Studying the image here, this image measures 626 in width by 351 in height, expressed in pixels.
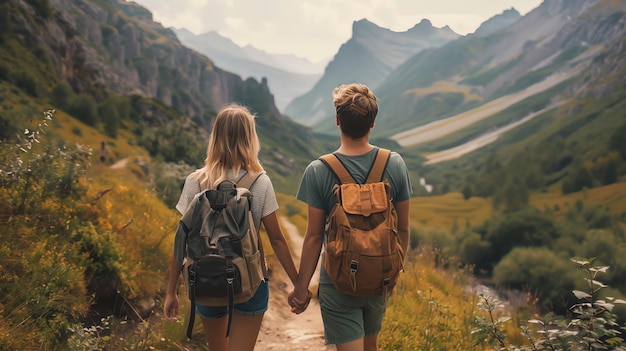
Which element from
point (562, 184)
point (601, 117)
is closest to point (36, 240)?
point (562, 184)

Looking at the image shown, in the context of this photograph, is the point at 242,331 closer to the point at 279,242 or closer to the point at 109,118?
the point at 279,242

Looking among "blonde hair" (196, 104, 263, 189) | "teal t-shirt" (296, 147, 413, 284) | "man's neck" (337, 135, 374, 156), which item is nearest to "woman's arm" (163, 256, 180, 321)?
"blonde hair" (196, 104, 263, 189)

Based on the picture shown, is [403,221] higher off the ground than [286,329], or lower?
higher

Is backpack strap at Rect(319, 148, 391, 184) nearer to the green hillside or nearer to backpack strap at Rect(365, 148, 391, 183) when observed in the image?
backpack strap at Rect(365, 148, 391, 183)

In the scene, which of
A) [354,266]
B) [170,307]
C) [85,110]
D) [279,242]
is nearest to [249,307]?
[279,242]

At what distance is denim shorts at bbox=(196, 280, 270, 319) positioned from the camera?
3.50 m

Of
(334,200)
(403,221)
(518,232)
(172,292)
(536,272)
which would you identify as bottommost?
(536,272)

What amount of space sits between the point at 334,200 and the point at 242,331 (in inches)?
50.6

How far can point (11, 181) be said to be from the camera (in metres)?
5.64

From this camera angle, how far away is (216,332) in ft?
12.0

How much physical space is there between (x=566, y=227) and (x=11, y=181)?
262ft

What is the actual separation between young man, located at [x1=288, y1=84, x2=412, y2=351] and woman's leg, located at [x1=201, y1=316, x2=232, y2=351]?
0.73 metres

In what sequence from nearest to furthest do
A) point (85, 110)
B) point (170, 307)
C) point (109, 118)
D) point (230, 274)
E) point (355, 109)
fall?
point (230, 274), point (355, 109), point (170, 307), point (85, 110), point (109, 118)

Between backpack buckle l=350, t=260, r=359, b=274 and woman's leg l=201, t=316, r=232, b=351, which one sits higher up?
backpack buckle l=350, t=260, r=359, b=274
